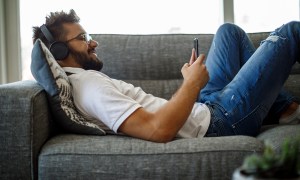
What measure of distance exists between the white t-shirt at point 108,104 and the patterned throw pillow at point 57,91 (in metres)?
0.04

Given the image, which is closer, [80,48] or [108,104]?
[108,104]

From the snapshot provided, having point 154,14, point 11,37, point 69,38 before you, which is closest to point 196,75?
point 69,38

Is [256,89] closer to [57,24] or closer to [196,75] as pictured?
[196,75]

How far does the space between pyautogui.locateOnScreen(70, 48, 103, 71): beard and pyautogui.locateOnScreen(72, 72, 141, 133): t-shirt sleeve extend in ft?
0.71

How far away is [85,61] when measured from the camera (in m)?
1.74

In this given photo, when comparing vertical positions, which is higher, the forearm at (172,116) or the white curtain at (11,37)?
the white curtain at (11,37)

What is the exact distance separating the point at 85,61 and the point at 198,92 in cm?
55

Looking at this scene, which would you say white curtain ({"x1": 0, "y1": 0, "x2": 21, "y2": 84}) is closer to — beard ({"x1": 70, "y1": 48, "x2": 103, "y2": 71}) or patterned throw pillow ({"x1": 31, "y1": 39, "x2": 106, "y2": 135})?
beard ({"x1": 70, "y1": 48, "x2": 103, "y2": 71})

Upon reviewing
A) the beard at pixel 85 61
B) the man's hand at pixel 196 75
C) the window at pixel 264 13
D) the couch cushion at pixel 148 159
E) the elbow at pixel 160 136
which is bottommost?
the couch cushion at pixel 148 159

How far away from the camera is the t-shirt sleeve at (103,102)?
54.8 inches

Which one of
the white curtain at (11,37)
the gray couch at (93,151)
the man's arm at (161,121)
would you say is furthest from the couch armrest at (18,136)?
the white curtain at (11,37)

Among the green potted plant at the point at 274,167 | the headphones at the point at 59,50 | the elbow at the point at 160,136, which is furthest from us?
the headphones at the point at 59,50

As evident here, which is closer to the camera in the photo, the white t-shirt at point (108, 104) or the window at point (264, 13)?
the white t-shirt at point (108, 104)

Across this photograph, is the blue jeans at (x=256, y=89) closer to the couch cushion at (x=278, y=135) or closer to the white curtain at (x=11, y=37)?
the couch cushion at (x=278, y=135)
